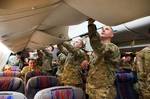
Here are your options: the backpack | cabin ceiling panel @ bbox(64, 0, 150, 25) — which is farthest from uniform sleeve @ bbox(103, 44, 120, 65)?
the backpack

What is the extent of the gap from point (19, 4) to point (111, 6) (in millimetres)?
690

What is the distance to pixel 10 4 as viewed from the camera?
2.08m

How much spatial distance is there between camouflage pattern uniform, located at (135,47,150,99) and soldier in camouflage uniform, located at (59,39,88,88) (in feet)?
4.89

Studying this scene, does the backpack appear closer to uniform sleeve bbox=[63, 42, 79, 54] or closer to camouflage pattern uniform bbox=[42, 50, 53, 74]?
uniform sleeve bbox=[63, 42, 79, 54]

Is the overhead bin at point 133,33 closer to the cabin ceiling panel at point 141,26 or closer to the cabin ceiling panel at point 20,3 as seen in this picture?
the cabin ceiling panel at point 141,26

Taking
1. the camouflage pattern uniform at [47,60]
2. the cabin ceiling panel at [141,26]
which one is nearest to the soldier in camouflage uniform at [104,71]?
the cabin ceiling panel at [141,26]

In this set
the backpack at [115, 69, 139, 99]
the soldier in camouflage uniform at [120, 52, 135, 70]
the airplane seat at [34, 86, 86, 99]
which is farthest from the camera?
the soldier in camouflage uniform at [120, 52, 135, 70]

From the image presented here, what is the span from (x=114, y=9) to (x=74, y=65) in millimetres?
3477

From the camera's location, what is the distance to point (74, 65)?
18.2 ft

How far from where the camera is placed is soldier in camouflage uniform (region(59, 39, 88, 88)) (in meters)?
5.36

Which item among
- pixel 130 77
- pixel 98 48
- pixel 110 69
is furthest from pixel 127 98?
pixel 98 48

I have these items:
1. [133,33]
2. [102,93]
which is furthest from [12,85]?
[133,33]

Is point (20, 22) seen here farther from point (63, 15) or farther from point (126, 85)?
point (126, 85)

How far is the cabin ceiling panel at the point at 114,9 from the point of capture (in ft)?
6.53
